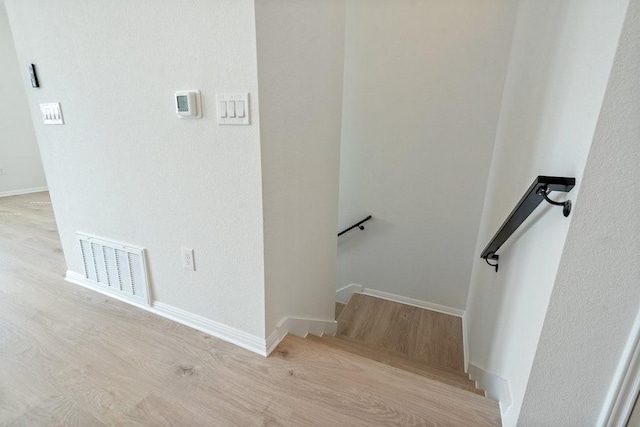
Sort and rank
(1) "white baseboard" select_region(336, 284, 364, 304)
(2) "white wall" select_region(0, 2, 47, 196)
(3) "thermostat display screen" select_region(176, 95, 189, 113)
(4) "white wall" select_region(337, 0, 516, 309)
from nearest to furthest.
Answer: (3) "thermostat display screen" select_region(176, 95, 189, 113) < (4) "white wall" select_region(337, 0, 516, 309) < (1) "white baseboard" select_region(336, 284, 364, 304) < (2) "white wall" select_region(0, 2, 47, 196)

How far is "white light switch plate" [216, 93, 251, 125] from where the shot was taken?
1146 millimetres

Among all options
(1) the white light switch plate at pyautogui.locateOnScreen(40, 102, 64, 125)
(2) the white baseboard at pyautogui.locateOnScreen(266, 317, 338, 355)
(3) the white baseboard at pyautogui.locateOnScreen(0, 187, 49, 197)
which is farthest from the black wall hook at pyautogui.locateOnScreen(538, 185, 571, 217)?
(3) the white baseboard at pyautogui.locateOnScreen(0, 187, 49, 197)

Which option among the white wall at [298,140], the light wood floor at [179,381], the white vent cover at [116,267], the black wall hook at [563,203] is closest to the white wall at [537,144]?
the black wall hook at [563,203]

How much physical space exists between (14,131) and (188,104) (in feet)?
18.9

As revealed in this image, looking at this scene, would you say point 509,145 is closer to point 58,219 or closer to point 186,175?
point 186,175

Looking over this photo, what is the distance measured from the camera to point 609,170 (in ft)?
2.43

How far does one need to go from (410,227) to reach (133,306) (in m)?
2.36

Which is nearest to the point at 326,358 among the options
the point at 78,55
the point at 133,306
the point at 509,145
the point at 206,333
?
the point at 206,333

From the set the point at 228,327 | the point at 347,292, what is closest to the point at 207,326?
the point at 228,327

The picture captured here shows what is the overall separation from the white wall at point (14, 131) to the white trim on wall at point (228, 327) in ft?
14.7

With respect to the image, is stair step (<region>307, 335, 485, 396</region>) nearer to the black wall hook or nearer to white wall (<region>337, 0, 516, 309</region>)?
white wall (<region>337, 0, 516, 309</region>)

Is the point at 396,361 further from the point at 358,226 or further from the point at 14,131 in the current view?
the point at 14,131

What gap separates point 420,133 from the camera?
262 centimetres

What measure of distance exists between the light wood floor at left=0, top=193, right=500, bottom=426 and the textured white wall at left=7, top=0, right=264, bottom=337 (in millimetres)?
197
